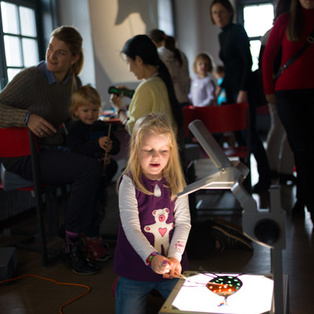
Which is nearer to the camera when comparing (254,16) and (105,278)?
(105,278)

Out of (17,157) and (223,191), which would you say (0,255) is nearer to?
(17,157)

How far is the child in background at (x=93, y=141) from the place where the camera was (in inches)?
108

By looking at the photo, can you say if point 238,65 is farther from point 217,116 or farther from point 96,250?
point 96,250

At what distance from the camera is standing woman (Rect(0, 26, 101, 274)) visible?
8.43 feet

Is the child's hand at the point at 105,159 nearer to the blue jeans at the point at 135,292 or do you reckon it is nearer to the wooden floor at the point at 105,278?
the wooden floor at the point at 105,278

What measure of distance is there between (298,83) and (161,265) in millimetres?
1704

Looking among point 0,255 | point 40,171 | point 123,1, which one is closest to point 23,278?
point 0,255

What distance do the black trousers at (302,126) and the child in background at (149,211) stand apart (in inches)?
52.3

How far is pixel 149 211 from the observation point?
67.3 inches

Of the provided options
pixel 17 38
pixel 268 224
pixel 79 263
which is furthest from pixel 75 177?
pixel 17 38

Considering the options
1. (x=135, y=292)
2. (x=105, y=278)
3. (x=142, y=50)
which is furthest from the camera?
(x=142, y=50)

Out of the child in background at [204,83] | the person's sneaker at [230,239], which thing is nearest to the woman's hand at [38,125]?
the person's sneaker at [230,239]

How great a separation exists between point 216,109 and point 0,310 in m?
1.82

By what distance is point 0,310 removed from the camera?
7.18 ft
